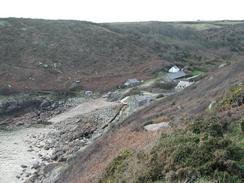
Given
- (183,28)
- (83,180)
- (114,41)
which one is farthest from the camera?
(183,28)

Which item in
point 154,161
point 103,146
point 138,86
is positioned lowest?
point 138,86

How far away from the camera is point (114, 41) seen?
Answer: 95438mm

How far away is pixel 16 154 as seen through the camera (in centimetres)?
3912

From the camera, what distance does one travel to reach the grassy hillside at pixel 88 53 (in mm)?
73375

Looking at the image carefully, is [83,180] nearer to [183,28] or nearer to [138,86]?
[138,86]

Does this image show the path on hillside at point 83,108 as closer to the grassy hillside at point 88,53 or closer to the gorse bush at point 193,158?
the grassy hillside at point 88,53

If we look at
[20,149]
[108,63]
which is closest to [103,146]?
[20,149]

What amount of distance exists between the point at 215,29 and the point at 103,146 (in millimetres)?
110856

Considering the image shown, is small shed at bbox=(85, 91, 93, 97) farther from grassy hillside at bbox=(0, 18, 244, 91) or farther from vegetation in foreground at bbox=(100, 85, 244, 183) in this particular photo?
vegetation in foreground at bbox=(100, 85, 244, 183)

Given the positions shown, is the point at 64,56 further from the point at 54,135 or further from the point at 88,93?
the point at 54,135

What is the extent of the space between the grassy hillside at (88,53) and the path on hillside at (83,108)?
9286 mm

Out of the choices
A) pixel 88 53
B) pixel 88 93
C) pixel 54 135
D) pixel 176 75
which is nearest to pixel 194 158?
pixel 54 135

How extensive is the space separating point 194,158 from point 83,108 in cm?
4562

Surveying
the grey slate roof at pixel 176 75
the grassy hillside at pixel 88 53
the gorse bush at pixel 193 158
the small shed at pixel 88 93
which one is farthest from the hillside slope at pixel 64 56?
the gorse bush at pixel 193 158
